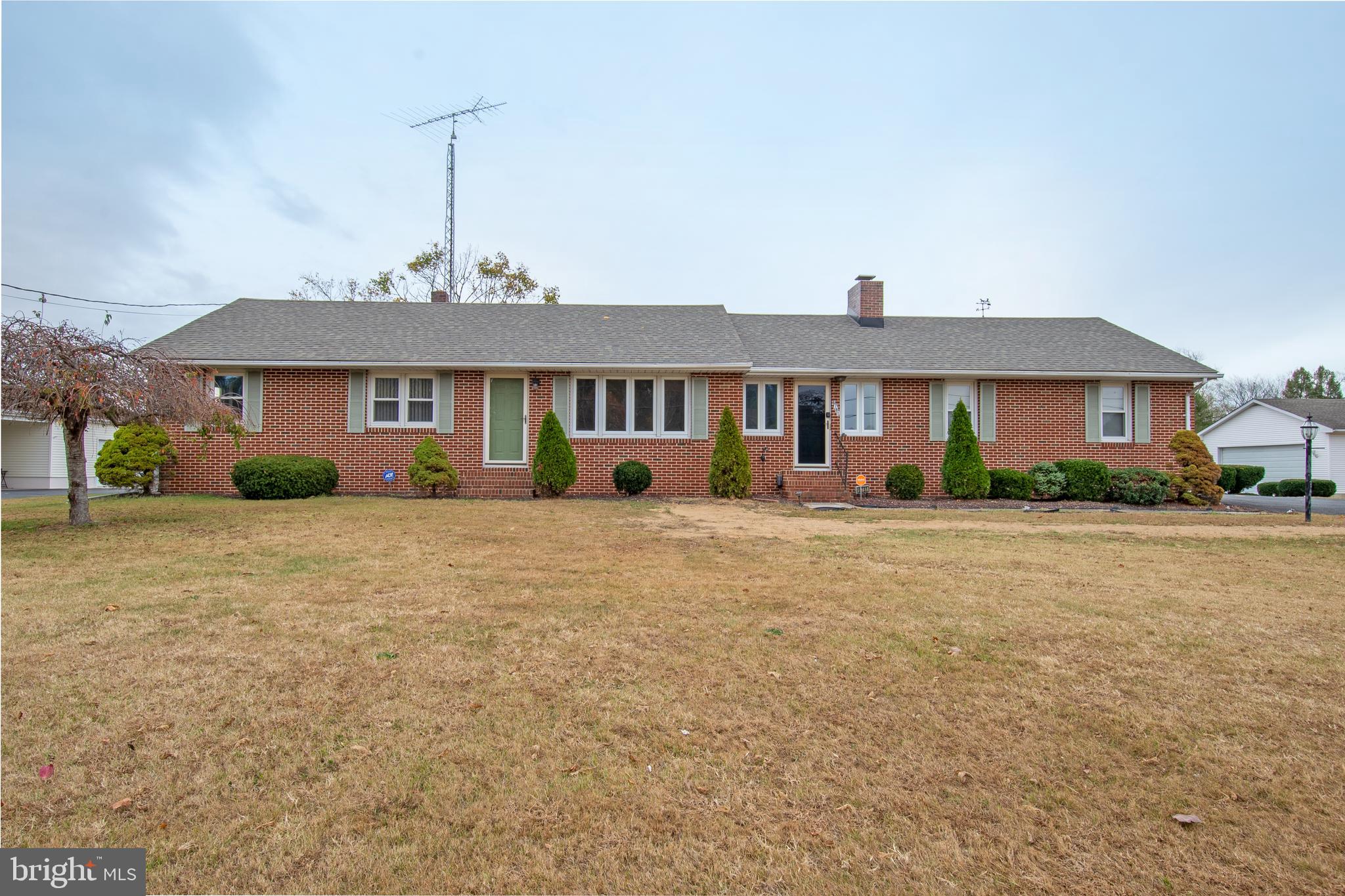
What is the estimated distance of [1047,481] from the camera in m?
14.9

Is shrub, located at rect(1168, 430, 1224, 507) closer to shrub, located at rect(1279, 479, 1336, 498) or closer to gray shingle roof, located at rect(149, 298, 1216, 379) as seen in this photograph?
gray shingle roof, located at rect(149, 298, 1216, 379)

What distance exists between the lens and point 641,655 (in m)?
3.98

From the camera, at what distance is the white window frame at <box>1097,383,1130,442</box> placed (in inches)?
630

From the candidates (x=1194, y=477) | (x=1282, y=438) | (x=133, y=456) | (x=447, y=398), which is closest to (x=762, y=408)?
(x=447, y=398)

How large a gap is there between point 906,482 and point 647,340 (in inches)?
273

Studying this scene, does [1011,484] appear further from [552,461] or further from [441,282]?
[441,282]

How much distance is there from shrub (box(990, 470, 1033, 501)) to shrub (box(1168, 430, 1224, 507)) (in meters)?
3.29

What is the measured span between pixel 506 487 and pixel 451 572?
8.48m

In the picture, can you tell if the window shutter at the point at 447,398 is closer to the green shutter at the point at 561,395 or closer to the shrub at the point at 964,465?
the green shutter at the point at 561,395

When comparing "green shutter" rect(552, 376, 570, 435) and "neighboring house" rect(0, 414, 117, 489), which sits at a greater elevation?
"green shutter" rect(552, 376, 570, 435)

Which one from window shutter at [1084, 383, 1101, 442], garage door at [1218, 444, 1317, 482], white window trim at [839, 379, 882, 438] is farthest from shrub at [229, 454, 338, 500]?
garage door at [1218, 444, 1317, 482]

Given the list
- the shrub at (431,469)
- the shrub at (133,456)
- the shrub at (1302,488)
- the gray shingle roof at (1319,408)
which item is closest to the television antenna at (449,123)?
the shrub at (133,456)

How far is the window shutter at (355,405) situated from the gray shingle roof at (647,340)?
0.50 meters

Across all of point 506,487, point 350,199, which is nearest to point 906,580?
point 506,487
